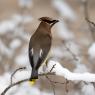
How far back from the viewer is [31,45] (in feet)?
8.29

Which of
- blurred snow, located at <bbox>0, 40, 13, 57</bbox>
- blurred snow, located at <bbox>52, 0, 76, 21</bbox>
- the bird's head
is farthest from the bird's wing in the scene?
blurred snow, located at <bbox>52, 0, 76, 21</bbox>

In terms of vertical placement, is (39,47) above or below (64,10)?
below

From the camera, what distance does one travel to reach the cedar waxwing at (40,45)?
2.44m

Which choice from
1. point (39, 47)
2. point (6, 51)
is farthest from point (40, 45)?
point (6, 51)

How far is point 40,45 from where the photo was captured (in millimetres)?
2547

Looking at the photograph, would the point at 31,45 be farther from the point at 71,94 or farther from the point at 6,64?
the point at 6,64

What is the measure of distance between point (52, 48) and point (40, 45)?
300cm

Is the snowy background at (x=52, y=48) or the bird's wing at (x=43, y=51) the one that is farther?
the snowy background at (x=52, y=48)

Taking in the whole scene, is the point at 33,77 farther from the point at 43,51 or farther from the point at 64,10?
the point at 64,10

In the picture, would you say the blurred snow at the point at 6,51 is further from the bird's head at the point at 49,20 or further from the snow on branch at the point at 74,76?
the snow on branch at the point at 74,76

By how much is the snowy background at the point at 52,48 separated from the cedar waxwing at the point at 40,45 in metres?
0.05

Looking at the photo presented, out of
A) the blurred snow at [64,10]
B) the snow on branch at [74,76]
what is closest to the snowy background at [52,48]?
the blurred snow at [64,10]

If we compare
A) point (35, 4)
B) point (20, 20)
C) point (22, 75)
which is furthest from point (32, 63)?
point (35, 4)

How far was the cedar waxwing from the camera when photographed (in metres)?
2.44
